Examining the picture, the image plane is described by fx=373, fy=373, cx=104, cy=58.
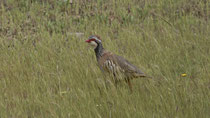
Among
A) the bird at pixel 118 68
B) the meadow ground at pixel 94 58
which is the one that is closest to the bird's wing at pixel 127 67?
the bird at pixel 118 68

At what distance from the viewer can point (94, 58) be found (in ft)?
24.6

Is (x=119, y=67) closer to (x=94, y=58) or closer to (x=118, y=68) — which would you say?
(x=118, y=68)

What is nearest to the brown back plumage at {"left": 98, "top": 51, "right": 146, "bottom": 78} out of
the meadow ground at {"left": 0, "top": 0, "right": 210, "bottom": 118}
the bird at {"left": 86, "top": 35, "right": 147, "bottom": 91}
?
the bird at {"left": 86, "top": 35, "right": 147, "bottom": 91}

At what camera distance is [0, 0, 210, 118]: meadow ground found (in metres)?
4.85

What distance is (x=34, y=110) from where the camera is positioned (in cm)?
542

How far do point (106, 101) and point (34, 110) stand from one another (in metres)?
1.14

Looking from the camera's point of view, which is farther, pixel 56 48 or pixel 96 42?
pixel 56 48

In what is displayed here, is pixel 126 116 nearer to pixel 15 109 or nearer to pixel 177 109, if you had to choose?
pixel 177 109

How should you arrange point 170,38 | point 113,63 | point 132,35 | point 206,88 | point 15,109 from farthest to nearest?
1. point 132,35
2. point 170,38
3. point 113,63
4. point 15,109
5. point 206,88

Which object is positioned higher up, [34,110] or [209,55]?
[209,55]

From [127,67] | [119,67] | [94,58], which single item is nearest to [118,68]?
[119,67]

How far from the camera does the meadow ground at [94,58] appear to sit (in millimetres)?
4848

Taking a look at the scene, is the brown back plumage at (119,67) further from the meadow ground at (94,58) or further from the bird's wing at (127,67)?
the meadow ground at (94,58)

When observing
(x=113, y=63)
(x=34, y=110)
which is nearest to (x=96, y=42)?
(x=113, y=63)
